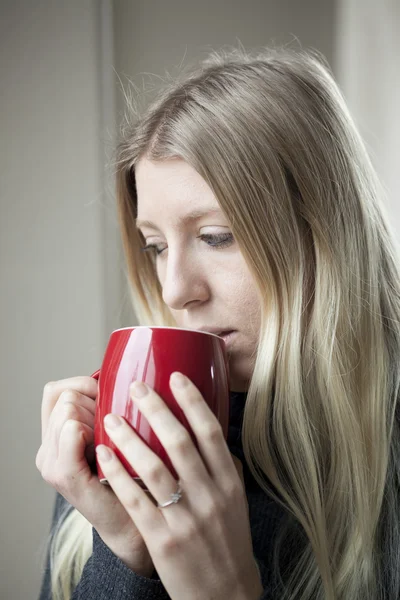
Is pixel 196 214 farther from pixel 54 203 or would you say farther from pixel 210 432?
pixel 54 203

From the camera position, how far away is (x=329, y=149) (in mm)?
955

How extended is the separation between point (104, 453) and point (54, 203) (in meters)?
0.74

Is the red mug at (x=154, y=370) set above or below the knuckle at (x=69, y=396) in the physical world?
above

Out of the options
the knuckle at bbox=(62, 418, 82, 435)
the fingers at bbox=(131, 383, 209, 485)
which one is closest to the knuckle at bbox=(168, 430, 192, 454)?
the fingers at bbox=(131, 383, 209, 485)

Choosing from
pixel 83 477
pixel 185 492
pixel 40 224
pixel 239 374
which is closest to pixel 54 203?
pixel 40 224

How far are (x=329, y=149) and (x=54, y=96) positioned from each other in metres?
0.60

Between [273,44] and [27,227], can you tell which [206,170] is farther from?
[273,44]

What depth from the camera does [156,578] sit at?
769 mm

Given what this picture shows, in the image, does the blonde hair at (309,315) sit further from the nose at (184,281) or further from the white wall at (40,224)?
the white wall at (40,224)

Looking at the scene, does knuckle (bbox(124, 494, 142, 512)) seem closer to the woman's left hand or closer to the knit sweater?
the woman's left hand

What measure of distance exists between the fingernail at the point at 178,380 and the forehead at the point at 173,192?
0.29m

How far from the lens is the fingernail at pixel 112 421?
2.12 ft

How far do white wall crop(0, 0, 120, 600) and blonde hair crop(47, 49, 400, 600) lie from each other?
0.34 meters

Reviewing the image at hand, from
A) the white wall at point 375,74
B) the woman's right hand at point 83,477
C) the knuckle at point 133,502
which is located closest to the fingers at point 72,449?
the woman's right hand at point 83,477
